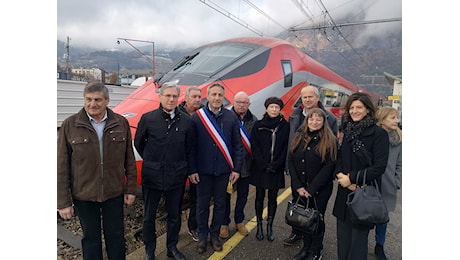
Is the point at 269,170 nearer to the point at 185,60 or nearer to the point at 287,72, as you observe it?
the point at 287,72

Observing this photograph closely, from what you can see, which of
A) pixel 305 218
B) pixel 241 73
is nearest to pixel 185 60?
pixel 241 73

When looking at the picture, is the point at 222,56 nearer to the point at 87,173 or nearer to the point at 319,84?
the point at 319,84

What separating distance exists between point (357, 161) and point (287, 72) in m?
4.00

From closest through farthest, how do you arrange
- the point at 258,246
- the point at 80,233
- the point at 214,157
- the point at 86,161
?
the point at 86,161, the point at 214,157, the point at 258,246, the point at 80,233

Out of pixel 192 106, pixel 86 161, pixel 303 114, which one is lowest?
Answer: pixel 86 161

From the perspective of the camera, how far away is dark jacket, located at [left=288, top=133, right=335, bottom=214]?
2855 millimetres

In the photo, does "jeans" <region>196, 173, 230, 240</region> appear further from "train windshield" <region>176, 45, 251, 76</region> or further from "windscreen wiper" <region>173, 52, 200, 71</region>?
"windscreen wiper" <region>173, 52, 200, 71</region>

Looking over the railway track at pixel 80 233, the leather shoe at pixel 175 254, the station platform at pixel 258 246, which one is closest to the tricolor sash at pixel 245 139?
the station platform at pixel 258 246

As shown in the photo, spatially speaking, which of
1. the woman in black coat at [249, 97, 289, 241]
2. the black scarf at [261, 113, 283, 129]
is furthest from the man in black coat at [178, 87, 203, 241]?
the black scarf at [261, 113, 283, 129]

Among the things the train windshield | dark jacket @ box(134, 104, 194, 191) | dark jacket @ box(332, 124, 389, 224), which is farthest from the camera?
the train windshield

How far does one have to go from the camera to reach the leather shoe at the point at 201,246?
315cm

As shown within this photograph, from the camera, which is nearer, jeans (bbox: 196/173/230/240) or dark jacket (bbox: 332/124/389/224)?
dark jacket (bbox: 332/124/389/224)

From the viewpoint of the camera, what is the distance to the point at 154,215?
9.58 ft

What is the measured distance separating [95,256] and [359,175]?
262 centimetres
